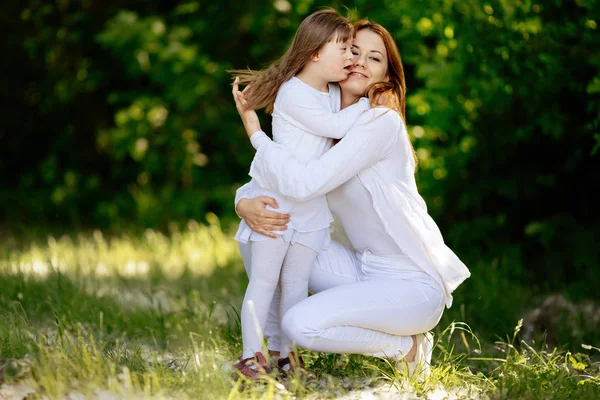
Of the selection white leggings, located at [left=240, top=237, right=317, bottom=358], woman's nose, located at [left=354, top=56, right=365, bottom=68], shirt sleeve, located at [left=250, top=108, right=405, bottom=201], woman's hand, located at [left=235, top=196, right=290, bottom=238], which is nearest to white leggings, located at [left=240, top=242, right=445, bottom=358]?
white leggings, located at [left=240, top=237, right=317, bottom=358]

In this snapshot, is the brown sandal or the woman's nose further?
the woman's nose

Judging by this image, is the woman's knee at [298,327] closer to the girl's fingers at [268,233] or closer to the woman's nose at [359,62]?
the girl's fingers at [268,233]

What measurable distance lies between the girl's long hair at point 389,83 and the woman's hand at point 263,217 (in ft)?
1.89

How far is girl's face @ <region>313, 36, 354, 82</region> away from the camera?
124 inches

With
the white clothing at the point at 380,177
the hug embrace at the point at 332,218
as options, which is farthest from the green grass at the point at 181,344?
the white clothing at the point at 380,177

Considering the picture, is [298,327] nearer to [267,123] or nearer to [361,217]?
[361,217]

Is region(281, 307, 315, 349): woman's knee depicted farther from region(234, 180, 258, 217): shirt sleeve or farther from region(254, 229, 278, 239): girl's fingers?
region(234, 180, 258, 217): shirt sleeve

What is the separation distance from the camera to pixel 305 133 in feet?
10.3

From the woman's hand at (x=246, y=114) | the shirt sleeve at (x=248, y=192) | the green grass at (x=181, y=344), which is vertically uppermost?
the woman's hand at (x=246, y=114)

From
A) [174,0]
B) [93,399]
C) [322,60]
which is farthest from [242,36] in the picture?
[93,399]

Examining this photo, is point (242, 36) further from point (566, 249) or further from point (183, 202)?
point (566, 249)

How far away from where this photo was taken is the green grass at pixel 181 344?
281cm

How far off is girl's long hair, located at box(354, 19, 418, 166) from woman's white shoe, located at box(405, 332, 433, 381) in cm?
74

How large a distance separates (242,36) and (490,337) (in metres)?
4.84
